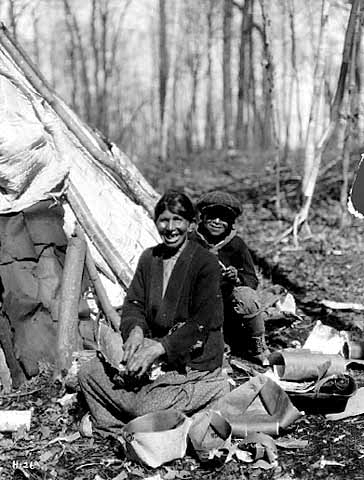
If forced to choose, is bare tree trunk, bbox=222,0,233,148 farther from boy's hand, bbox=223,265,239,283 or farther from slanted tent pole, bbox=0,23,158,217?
boy's hand, bbox=223,265,239,283

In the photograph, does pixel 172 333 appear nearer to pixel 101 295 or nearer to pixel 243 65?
pixel 101 295

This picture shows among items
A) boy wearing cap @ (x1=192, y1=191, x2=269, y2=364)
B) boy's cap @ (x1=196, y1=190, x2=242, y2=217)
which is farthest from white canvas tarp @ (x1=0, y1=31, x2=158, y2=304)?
boy's cap @ (x1=196, y1=190, x2=242, y2=217)

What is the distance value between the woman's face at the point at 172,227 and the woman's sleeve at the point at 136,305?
19 centimetres

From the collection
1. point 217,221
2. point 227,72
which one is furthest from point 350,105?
point 227,72

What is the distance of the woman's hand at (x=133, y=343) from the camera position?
3053 millimetres

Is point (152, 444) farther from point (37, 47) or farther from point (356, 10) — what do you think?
point (37, 47)

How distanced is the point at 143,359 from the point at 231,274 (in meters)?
1.16

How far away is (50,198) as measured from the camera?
4.54m

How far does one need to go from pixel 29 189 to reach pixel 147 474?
7.59 ft

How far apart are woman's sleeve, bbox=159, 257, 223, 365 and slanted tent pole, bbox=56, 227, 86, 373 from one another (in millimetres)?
980

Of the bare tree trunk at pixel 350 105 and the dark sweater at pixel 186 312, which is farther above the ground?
the bare tree trunk at pixel 350 105

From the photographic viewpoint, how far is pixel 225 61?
15883 mm

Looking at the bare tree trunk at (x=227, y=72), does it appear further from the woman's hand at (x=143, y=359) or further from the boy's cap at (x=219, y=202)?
the woman's hand at (x=143, y=359)

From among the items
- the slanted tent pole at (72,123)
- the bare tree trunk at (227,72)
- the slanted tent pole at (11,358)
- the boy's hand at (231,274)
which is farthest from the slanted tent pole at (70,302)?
the bare tree trunk at (227,72)
